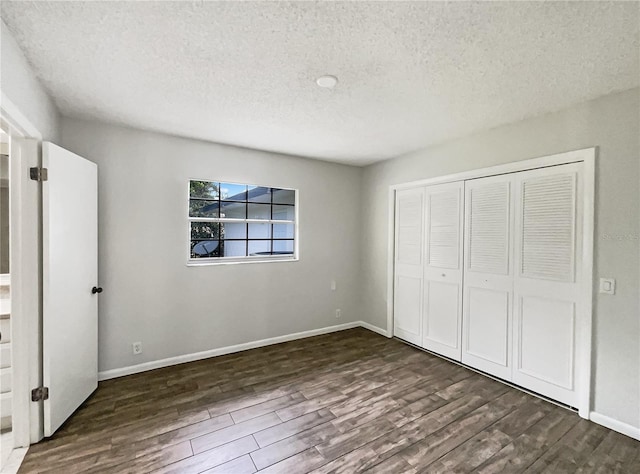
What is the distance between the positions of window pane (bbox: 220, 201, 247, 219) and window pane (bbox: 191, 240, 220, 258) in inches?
14.0

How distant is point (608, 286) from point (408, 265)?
1937mm

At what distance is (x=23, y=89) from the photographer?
1.77 meters

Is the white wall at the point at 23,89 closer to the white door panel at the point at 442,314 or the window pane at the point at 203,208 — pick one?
the window pane at the point at 203,208

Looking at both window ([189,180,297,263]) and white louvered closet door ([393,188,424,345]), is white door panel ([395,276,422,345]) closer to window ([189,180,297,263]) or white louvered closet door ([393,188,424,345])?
white louvered closet door ([393,188,424,345])

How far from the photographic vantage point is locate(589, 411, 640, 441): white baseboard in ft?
6.78

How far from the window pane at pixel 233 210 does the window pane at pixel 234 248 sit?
31 cm

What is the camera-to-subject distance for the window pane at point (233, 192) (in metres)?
3.53

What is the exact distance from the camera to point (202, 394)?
2.60 m

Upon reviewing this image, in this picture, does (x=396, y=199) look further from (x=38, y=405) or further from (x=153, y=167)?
(x=38, y=405)

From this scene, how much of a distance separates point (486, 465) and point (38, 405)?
299 centimetres

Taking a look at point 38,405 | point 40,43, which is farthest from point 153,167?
point 38,405

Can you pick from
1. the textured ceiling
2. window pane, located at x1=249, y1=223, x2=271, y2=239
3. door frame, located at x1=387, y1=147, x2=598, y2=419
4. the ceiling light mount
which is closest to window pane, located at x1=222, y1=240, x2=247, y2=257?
window pane, located at x1=249, y1=223, x2=271, y2=239

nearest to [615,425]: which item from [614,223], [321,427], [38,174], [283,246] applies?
[614,223]

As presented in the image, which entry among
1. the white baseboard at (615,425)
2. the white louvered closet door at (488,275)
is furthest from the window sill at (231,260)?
the white baseboard at (615,425)
